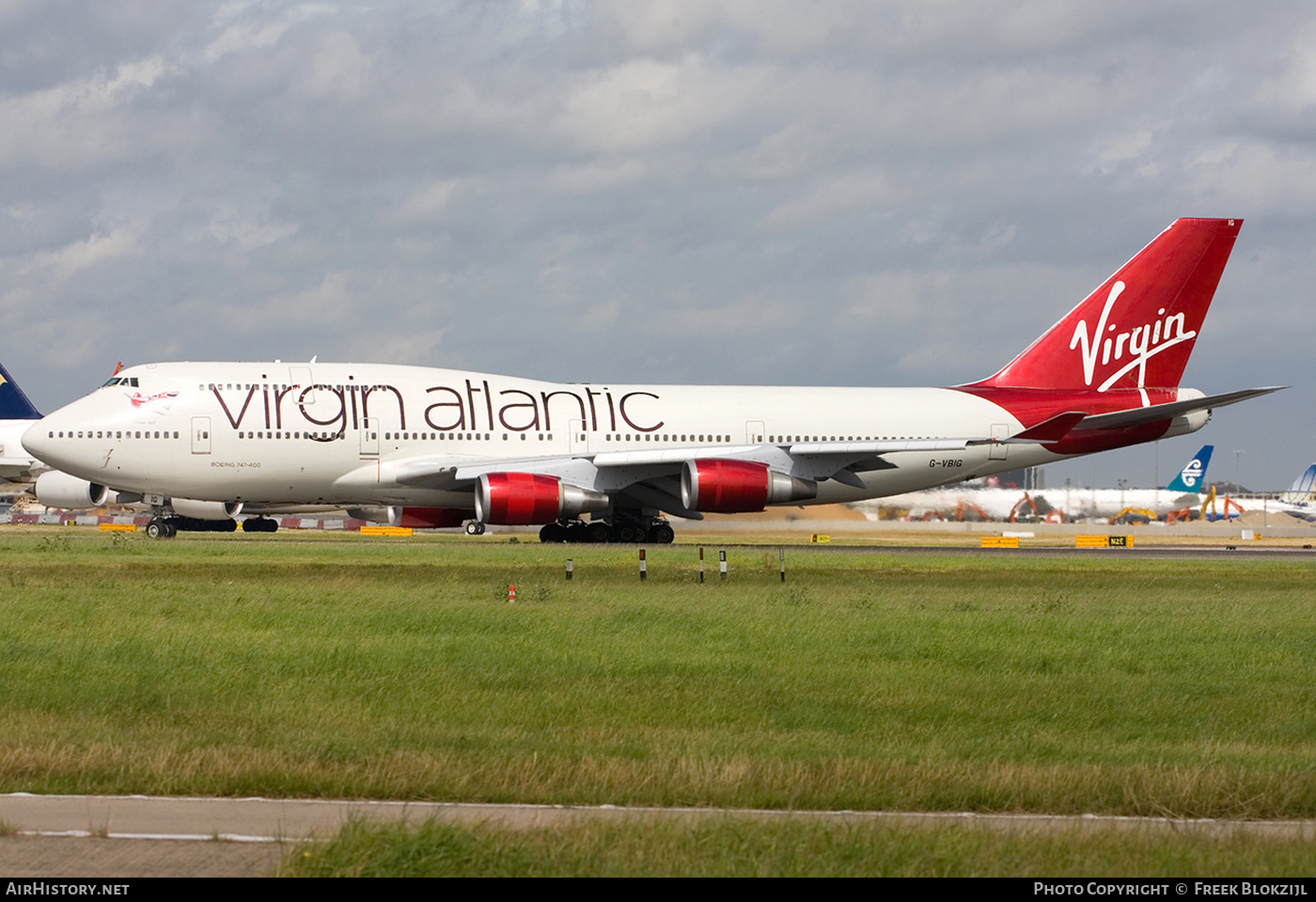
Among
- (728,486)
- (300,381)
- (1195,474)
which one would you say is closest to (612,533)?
(728,486)

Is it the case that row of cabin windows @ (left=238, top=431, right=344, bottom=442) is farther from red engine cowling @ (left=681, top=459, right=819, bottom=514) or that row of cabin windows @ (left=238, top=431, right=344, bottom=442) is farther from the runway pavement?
the runway pavement

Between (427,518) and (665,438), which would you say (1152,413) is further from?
(427,518)

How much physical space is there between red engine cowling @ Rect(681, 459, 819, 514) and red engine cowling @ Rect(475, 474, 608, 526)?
3010 millimetres

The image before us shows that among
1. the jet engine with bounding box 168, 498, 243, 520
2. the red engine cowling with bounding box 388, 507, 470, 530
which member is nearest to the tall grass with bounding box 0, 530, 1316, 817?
the red engine cowling with bounding box 388, 507, 470, 530

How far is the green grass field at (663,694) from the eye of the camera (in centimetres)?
918

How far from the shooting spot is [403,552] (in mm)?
33688

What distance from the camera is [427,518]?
137 feet

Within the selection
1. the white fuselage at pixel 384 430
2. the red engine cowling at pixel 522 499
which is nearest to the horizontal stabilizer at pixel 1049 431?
the white fuselage at pixel 384 430

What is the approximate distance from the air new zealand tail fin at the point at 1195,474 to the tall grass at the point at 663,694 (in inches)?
3274

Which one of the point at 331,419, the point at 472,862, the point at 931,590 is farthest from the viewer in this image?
the point at 331,419

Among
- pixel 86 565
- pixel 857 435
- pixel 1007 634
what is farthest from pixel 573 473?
pixel 1007 634

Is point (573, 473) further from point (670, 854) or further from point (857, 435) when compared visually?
point (670, 854)
